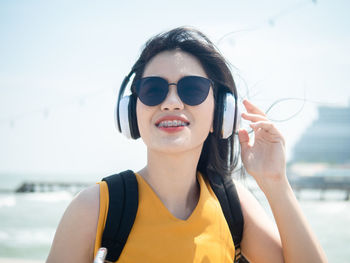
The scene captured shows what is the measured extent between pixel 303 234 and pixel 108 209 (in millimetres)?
1078

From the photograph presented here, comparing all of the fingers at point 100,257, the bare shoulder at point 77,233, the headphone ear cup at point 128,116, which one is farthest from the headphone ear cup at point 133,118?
the fingers at point 100,257

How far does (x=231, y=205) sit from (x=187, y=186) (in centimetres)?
30

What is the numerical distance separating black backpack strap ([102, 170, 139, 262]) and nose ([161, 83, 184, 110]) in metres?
0.49

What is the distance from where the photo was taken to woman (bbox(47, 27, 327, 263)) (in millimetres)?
1532

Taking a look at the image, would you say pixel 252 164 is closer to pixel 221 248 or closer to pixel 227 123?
pixel 227 123

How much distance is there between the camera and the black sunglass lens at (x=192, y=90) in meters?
1.72

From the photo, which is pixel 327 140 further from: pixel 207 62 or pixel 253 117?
pixel 207 62

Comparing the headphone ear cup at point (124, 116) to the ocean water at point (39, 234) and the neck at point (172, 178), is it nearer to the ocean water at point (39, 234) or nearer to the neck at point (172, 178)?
the neck at point (172, 178)

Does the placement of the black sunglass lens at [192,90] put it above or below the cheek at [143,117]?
above

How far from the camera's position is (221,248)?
5.48 ft

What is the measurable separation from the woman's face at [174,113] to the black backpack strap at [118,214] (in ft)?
0.93

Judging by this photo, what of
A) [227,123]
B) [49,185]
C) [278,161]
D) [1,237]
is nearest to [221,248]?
[278,161]

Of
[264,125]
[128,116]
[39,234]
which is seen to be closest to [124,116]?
[128,116]

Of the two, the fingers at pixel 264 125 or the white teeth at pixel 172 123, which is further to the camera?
the fingers at pixel 264 125
